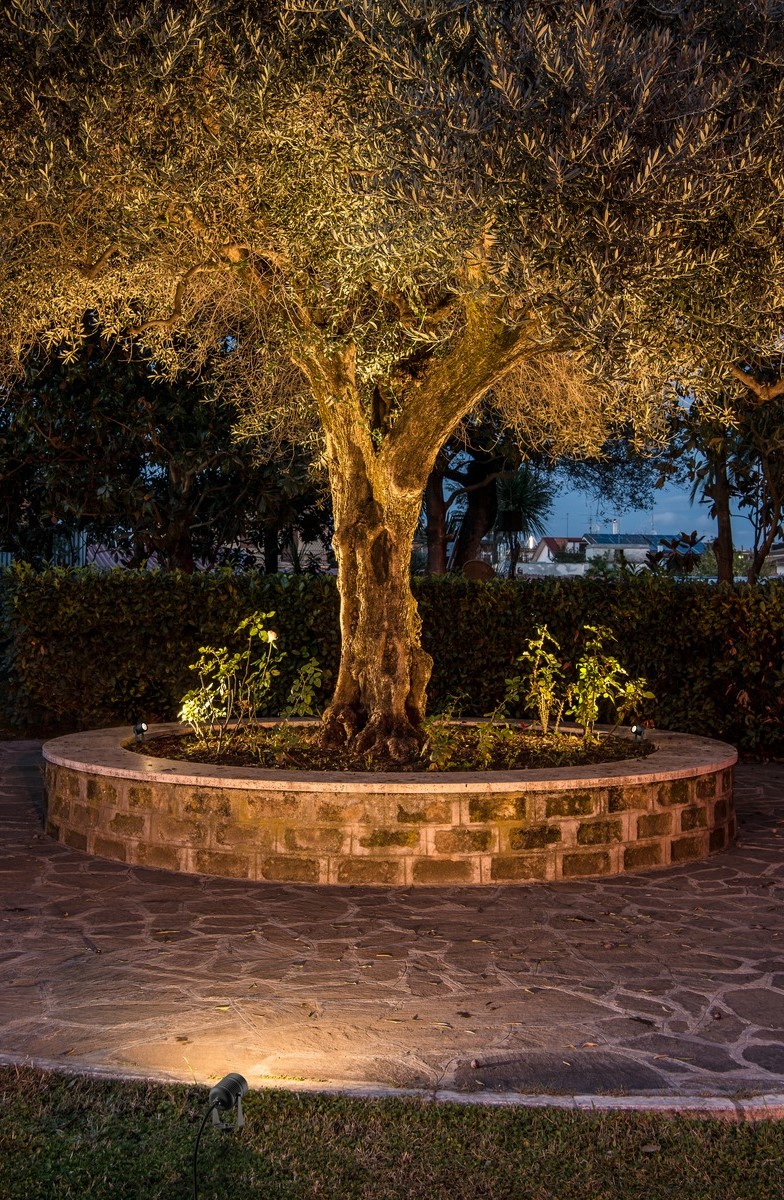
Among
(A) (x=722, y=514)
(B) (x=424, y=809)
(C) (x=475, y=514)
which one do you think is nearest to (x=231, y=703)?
(B) (x=424, y=809)

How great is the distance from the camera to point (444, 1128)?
388 centimetres

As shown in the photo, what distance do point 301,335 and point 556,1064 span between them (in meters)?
5.98

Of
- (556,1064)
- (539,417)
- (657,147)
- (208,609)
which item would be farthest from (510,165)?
(208,609)

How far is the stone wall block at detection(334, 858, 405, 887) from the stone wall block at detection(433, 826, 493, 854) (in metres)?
0.28

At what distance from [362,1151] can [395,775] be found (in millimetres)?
3915

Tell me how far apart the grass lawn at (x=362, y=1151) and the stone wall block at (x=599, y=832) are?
143 inches

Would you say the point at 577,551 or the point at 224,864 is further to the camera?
the point at 577,551

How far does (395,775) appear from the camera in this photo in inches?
299

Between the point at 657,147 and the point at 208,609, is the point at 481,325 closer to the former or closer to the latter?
the point at 657,147

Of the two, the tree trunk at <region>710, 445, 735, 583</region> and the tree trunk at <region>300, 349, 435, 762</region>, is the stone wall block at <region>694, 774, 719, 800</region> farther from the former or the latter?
the tree trunk at <region>710, 445, 735, 583</region>

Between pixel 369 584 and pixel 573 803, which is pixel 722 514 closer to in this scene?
pixel 369 584

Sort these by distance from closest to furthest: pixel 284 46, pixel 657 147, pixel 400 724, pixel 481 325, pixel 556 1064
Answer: pixel 556 1064, pixel 657 147, pixel 284 46, pixel 481 325, pixel 400 724

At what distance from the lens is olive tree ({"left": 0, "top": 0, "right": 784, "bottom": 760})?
21.3ft

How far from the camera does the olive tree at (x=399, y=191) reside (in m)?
6.50
